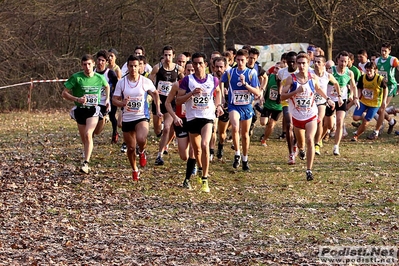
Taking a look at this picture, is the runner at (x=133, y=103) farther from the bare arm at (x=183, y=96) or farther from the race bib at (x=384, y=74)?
the race bib at (x=384, y=74)

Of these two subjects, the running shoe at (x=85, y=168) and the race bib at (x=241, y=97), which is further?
the race bib at (x=241, y=97)

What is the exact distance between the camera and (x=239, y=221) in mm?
9688

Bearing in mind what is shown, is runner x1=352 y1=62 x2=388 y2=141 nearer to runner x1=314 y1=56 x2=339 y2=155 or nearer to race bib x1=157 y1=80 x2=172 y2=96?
runner x1=314 y1=56 x2=339 y2=155

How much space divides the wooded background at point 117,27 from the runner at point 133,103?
11.7 m

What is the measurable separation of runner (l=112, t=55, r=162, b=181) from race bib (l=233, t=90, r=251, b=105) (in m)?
1.80

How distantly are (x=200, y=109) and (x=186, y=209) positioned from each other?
1.81 m

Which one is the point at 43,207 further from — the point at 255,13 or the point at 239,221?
the point at 255,13

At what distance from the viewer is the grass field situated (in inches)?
320

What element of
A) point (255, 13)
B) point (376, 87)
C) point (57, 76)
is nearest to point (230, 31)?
point (255, 13)

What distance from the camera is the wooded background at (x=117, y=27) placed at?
26141 millimetres

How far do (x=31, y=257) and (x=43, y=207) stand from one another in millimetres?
2639

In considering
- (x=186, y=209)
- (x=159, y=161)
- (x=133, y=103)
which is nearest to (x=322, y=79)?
(x=159, y=161)

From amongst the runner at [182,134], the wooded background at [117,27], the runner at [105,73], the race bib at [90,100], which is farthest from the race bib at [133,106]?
the wooded background at [117,27]

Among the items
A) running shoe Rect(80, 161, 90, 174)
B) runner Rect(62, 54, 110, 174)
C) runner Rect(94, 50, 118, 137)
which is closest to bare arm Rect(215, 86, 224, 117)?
runner Rect(62, 54, 110, 174)
